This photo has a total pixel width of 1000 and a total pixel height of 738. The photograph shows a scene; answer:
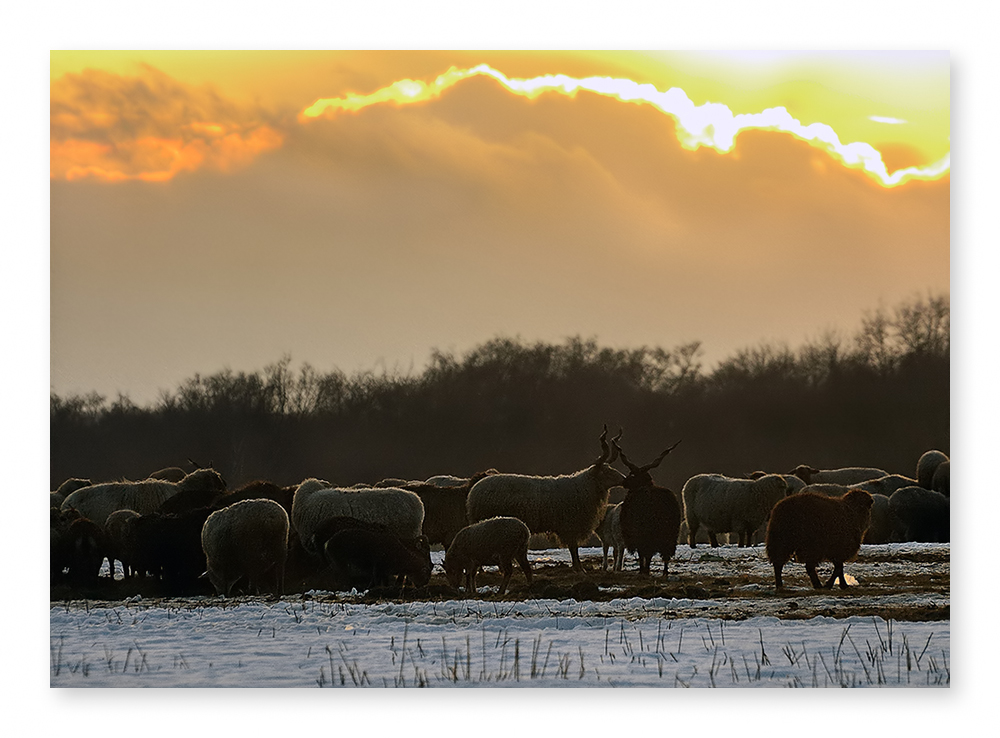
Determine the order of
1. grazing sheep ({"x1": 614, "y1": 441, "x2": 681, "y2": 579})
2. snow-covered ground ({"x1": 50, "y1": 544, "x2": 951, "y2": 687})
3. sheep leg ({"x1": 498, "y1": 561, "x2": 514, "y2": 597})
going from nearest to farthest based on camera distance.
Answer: snow-covered ground ({"x1": 50, "y1": 544, "x2": 951, "y2": 687}), sheep leg ({"x1": 498, "y1": 561, "x2": 514, "y2": 597}), grazing sheep ({"x1": 614, "y1": 441, "x2": 681, "y2": 579})

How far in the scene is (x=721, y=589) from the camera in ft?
23.4

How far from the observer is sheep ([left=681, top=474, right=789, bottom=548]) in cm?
768

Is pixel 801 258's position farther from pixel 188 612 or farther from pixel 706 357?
pixel 188 612

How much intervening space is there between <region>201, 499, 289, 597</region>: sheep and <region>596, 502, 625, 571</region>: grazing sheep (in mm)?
2525

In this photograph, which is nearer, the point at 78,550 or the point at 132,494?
the point at 78,550

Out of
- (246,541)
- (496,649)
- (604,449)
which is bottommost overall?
(496,649)

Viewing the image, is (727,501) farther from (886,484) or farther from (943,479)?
(943,479)

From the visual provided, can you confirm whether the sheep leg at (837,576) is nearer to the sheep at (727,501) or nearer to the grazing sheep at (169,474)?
the sheep at (727,501)

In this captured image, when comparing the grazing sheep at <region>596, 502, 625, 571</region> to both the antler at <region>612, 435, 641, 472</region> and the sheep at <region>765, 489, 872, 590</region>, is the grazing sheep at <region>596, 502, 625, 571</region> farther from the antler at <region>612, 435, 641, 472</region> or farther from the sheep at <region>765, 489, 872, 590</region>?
the sheep at <region>765, 489, 872, 590</region>

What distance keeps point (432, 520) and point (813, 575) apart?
2897 mm

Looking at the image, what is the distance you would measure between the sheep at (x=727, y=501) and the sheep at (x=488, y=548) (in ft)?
4.13

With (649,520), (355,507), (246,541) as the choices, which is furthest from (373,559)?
(649,520)

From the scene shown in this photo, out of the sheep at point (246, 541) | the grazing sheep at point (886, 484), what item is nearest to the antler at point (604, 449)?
the grazing sheep at point (886, 484)

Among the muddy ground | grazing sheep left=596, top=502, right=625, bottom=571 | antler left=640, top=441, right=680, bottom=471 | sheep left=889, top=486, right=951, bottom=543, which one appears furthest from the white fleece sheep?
sheep left=889, top=486, right=951, bottom=543
